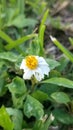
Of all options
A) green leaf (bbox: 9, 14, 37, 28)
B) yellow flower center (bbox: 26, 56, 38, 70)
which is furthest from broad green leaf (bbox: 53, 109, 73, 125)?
green leaf (bbox: 9, 14, 37, 28)

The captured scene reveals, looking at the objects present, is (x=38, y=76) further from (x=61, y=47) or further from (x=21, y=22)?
(x=21, y=22)

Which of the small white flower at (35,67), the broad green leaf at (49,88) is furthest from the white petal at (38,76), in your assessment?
the broad green leaf at (49,88)

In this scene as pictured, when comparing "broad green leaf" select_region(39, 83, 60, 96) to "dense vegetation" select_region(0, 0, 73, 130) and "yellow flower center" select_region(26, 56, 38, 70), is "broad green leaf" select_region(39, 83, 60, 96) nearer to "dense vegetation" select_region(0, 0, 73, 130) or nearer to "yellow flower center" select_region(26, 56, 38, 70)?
"dense vegetation" select_region(0, 0, 73, 130)

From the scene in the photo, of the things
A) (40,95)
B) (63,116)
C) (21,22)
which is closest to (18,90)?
(40,95)

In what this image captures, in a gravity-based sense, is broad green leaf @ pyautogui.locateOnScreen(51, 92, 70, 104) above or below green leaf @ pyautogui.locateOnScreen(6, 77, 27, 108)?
below

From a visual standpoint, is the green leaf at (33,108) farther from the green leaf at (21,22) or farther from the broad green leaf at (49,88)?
the green leaf at (21,22)

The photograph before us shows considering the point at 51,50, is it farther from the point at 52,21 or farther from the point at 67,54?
the point at 67,54
